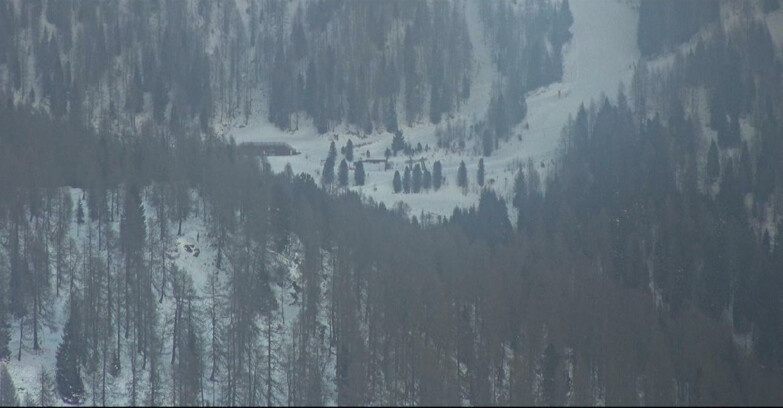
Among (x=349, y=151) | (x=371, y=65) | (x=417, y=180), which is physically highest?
(x=371, y=65)

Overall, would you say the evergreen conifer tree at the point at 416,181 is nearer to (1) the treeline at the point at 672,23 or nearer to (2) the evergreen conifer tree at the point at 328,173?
(2) the evergreen conifer tree at the point at 328,173

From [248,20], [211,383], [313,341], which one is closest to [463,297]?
[313,341]

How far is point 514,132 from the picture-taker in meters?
124

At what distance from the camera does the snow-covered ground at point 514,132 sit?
10812 centimetres

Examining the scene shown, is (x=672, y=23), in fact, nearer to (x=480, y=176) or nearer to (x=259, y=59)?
(x=480, y=176)

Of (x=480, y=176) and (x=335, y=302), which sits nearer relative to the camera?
(x=335, y=302)

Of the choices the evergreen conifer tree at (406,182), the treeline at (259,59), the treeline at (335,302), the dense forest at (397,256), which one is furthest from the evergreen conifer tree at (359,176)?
the treeline at (335,302)

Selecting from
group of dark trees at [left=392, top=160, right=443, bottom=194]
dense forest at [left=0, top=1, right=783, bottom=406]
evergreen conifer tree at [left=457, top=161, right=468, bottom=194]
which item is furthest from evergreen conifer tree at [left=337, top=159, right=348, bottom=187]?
evergreen conifer tree at [left=457, top=161, right=468, bottom=194]

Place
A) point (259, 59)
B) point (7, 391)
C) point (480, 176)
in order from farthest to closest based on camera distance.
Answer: point (259, 59), point (480, 176), point (7, 391)

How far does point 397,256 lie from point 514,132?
1937 inches

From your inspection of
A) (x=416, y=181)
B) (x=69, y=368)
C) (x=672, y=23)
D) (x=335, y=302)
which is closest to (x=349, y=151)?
(x=416, y=181)

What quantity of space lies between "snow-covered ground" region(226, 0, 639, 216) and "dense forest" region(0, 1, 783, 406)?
190 cm

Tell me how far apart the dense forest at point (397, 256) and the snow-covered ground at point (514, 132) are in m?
1.90

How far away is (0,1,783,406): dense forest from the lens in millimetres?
65375
